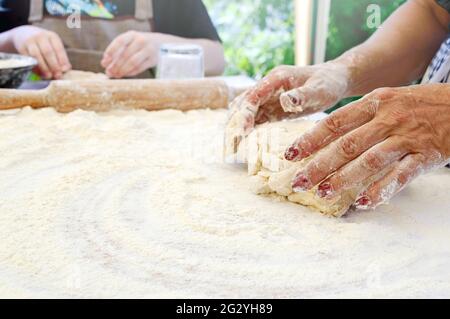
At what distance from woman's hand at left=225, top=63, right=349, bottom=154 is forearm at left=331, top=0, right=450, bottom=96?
0.57 ft

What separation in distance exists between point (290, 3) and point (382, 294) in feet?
11.2

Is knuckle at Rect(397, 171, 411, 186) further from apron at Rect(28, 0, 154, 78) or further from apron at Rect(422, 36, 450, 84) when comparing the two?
apron at Rect(28, 0, 154, 78)

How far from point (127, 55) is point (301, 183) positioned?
4.53ft

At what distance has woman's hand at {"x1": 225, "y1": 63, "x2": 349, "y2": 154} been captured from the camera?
1.28 m

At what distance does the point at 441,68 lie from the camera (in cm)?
145

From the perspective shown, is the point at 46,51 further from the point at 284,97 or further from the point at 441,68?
the point at 441,68

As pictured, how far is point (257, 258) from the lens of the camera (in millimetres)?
848

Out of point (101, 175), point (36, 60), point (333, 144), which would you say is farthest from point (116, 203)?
point (36, 60)

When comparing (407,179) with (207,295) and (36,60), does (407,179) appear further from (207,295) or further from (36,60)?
(36,60)

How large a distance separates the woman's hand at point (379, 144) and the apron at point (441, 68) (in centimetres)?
46

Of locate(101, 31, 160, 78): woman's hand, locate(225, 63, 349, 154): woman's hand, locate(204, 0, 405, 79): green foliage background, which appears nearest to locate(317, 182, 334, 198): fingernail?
locate(225, 63, 349, 154): woman's hand

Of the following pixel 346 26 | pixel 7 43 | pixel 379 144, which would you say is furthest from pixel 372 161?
pixel 346 26

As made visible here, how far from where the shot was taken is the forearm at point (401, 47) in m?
1.57

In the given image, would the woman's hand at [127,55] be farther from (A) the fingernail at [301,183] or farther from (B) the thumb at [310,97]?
(A) the fingernail at [301,183]
